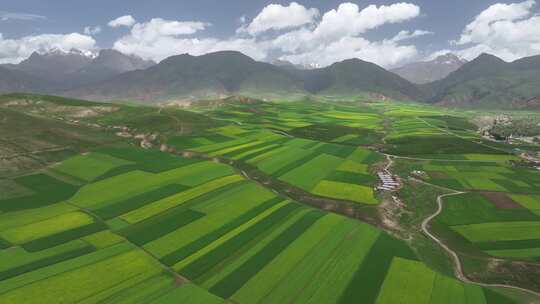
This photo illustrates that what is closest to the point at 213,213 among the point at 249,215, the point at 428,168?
the point at 249,215

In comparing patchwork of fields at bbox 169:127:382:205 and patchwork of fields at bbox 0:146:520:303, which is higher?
patchwork of fields at bbox 169:127:382:205

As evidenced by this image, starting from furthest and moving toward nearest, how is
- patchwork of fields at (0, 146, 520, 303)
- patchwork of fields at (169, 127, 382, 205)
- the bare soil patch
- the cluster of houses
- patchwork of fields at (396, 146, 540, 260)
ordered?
the cluster of houses < patchwork of fields at (169, 127, 382, 205) < the bare soil patch < patchwork of fields at (396, 146, 540, 260) < patchwork of fields at (0, 146, 520, 303)

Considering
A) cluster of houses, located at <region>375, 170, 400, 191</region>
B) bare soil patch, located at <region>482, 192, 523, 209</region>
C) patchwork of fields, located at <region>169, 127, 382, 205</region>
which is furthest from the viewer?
cluster of houses, located at <region>375, 170, 400, 191</region>

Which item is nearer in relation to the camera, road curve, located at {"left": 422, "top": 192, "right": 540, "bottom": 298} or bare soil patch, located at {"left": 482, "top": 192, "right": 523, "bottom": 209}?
road curve, located at {"left": 422, "top": 192, "right": 540, "bottom": 298}

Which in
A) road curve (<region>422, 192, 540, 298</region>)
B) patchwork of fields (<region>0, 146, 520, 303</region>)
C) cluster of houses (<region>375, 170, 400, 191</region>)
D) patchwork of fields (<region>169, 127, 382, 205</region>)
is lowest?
road curve (<region>422, 192, 540, 298</region>)

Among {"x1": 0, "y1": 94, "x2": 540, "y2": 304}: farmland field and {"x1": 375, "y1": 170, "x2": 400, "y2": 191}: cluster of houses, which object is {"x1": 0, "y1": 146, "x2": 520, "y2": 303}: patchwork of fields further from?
{"x1": 375, "y1": 170, "x2": 400, "y2": 191}: cluster of houses

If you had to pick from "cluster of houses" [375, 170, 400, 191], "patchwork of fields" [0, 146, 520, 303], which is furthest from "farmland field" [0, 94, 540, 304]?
"cluster of houses" [375, 170, 400, 191]

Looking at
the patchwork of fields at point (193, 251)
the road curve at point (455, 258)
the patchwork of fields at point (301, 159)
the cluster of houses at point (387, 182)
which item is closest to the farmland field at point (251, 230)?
the patchwork of fields at point (193, 251)
